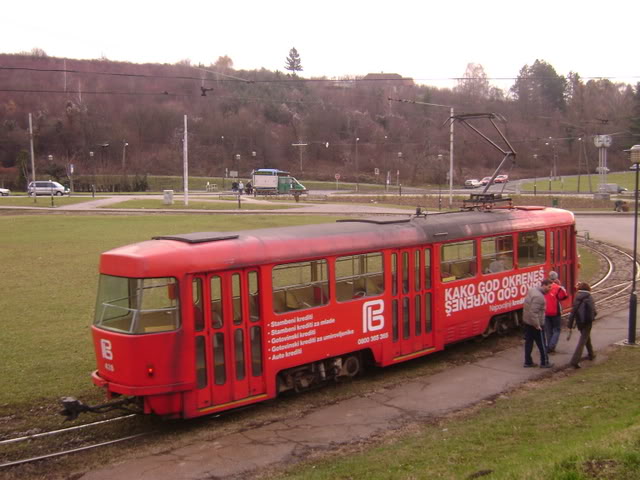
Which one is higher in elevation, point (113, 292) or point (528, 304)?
point (113, 292)

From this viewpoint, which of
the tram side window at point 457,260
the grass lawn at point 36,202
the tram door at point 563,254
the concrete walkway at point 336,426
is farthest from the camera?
the grass lawn at point 36,202

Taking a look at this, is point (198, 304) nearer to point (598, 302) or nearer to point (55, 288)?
point (55, 288)

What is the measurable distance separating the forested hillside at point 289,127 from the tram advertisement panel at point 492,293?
3266 inches

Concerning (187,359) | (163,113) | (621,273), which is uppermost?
(163,113)

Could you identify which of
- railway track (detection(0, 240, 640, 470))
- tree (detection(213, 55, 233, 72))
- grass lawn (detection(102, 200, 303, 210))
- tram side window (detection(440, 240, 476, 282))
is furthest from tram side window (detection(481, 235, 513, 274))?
tree (detection(213, 55, 233, 72))

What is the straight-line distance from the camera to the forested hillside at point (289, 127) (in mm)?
103000

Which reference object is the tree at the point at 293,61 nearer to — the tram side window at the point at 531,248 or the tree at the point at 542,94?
the tree at the point at 542,94

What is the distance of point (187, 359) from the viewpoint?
8891mm

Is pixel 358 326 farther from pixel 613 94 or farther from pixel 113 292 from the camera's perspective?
pixel 613 94

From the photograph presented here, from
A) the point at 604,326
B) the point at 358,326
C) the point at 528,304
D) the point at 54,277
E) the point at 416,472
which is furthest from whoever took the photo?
the point at 54,277

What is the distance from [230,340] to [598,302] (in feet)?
43.9

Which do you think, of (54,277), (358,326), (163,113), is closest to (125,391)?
(358,326)

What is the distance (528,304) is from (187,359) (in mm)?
6798

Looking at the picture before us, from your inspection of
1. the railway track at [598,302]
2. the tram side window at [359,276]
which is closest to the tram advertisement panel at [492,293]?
the tram side window at [359,276]
